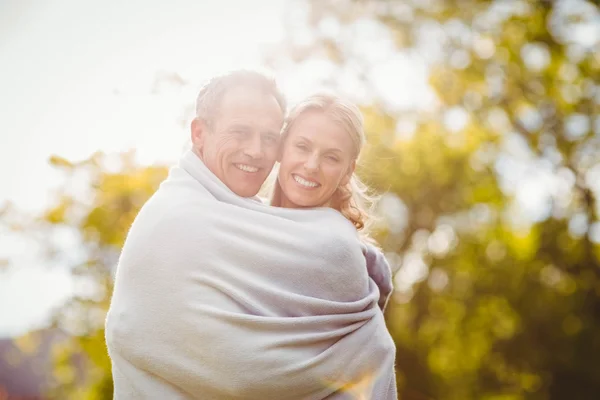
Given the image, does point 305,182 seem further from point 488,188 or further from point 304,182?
point 488,188

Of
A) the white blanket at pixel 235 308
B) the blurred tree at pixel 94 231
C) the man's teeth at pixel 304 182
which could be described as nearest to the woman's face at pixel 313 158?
the man's teeth at pixel 304 182

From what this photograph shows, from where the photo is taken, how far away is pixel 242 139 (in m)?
2.33

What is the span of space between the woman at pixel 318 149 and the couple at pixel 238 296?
36 millimetres

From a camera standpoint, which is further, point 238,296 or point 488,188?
point 488,188

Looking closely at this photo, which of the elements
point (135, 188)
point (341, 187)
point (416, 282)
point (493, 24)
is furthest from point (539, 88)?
point (341, 187)

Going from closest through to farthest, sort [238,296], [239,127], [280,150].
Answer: [238,296] → [239,127] → [280,150]

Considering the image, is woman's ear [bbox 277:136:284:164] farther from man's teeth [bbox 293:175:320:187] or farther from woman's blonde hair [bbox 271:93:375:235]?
man's teeth [bbox 293:175:320:187]

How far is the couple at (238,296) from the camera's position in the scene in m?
1.88

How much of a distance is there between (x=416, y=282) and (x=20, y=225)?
694 cm

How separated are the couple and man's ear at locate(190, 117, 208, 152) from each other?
9 centimetres

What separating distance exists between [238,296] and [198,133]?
0.78 meters

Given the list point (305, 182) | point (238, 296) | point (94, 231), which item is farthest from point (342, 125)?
point (94, 231)

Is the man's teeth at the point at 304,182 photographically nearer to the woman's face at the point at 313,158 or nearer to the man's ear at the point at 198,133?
the woman's face at the point at 313,158

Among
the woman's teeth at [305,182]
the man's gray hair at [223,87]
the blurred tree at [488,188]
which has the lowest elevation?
the blurred tree at [488,188]
